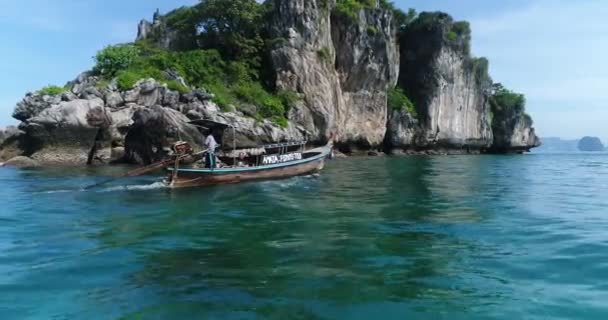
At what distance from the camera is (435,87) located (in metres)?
59.0

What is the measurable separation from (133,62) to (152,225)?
29190 millimetres

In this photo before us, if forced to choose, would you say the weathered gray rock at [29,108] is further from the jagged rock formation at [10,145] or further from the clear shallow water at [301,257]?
the clear shallow water at [301,257]

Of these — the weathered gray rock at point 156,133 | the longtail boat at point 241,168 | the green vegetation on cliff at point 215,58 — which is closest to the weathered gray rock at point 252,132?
the green vegetation on cliff at point 215,58

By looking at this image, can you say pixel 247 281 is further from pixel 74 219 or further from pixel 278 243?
pixel 74 219

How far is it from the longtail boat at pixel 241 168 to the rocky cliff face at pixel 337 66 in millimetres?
18218

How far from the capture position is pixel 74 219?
39.2 feet

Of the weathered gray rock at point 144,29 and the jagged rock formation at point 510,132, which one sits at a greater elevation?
the weathered gray rock at point 144,29

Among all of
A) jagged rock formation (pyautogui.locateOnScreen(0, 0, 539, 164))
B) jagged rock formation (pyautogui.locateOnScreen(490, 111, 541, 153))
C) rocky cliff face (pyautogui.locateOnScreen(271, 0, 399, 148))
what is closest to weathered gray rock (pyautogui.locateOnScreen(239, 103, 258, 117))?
jagged rock formation (pyautogui.locateOnScreen(0, 0, 539, 164))

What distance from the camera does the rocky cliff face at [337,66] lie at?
1747 inches

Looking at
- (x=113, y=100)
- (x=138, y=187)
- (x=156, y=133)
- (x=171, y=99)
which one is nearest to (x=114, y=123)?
(x=113, y=100)

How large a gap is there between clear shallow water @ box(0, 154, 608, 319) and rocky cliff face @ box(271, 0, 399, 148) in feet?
95.8

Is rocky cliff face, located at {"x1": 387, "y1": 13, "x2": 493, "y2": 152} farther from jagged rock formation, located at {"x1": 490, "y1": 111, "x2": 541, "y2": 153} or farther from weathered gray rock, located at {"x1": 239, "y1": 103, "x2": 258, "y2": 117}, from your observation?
weathered gray rock, located at {"x1": 239, "y1": 103, "x2": 258, "y2": 117}

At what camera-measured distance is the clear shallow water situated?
5.95m

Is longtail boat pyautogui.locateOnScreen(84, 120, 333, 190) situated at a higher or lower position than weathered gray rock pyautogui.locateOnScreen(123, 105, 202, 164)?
lower
